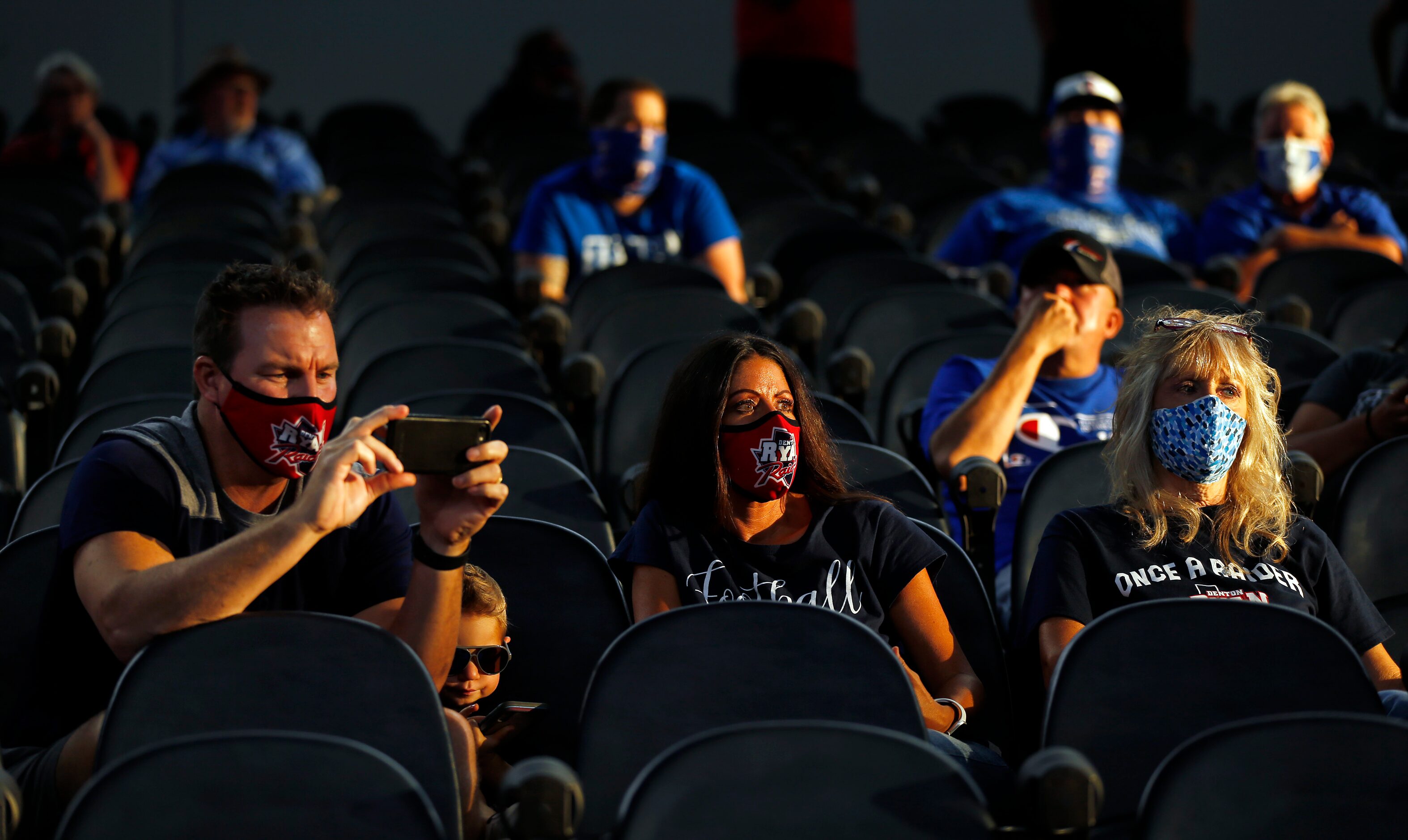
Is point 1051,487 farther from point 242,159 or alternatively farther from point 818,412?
point 242,159

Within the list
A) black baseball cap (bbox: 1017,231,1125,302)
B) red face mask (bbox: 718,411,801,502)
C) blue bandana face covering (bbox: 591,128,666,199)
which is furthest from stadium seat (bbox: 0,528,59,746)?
blue bandana face covering (bbox: 591,128,666,199)

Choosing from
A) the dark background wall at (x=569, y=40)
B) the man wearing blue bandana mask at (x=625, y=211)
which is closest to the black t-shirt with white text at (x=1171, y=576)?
the man wearing blue bandana mask at (x=625, y=211)

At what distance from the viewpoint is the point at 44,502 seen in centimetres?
274

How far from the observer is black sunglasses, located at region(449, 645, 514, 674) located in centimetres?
232

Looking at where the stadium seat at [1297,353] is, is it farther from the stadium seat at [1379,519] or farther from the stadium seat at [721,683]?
the stadium seat at [721,683]

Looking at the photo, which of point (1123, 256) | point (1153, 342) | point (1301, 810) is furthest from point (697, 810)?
point (1123, 256)

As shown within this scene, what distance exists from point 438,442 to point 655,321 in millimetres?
2221

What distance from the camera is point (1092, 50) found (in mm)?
10062

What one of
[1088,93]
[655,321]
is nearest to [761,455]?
[655,321]

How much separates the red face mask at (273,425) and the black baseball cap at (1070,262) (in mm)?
1907

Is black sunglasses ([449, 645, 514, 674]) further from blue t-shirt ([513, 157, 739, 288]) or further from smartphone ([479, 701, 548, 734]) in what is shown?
blue t-shirt ([513, 157, 739, 288])

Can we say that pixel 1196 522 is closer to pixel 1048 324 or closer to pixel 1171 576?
pixel 1171 576

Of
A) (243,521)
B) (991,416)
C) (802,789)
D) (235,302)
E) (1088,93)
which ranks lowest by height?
(991,416)

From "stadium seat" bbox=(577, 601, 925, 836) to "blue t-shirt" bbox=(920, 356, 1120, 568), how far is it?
119 cm
